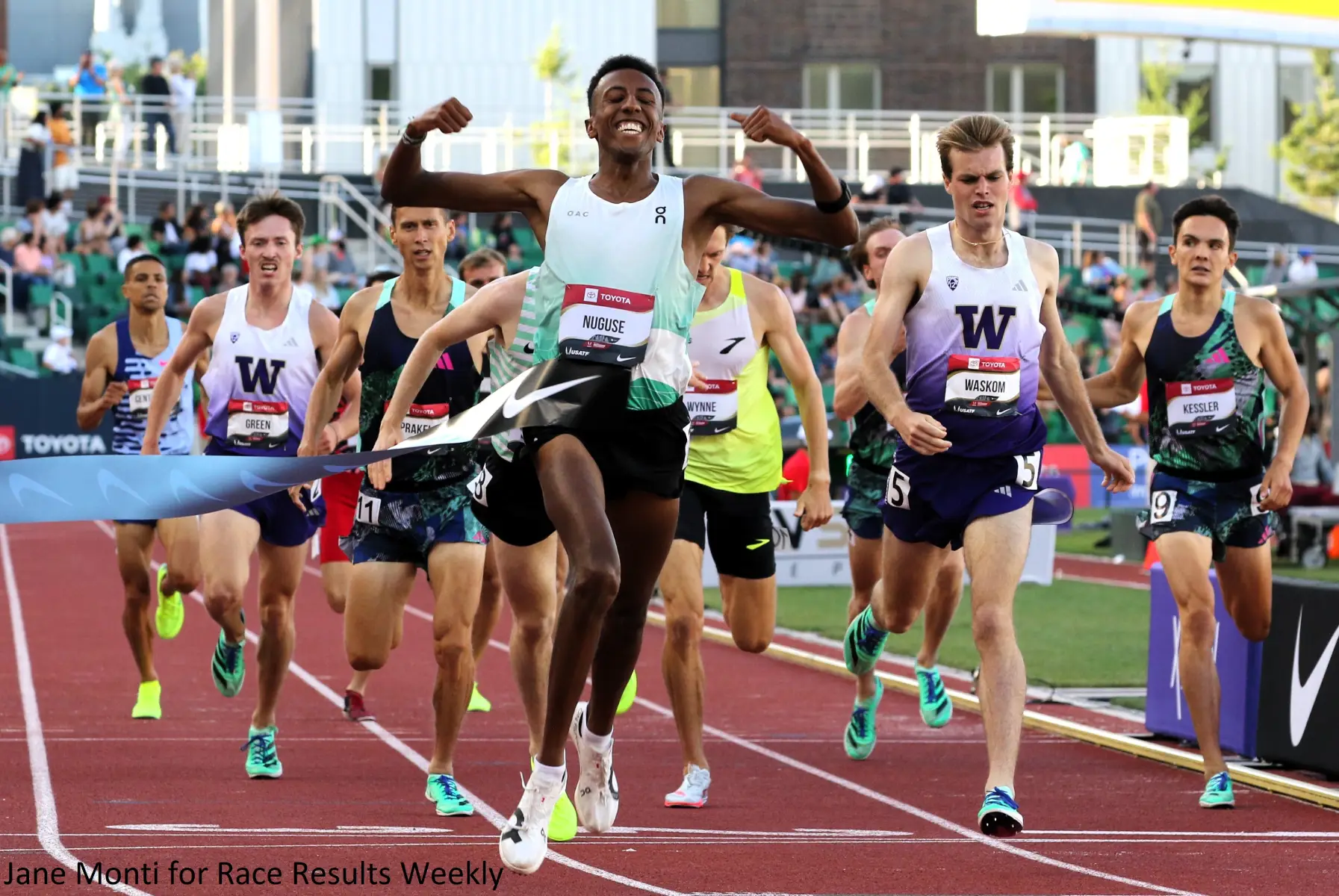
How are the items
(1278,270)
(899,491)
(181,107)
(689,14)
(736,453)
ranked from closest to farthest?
1. (899,491)
2. (736,453)
3. (181,107)
4. (1278,270)
5. (689,14)

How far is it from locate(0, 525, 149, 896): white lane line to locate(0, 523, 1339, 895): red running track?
0.02 m

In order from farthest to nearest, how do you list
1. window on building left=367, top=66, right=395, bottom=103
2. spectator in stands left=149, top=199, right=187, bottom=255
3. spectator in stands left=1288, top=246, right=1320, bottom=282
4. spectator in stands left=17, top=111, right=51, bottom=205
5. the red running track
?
window on building left=367, top=66, right=395, bottom=103 → spectator in stands left=1288, top=246, right=1320, bottom=282 → spectator in stands left=17, top=111, right=51, bottom=205 → spectator in stands left=149, top=199, right=187, bottom=255 → the red running track

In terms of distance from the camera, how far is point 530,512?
6617 millimetres

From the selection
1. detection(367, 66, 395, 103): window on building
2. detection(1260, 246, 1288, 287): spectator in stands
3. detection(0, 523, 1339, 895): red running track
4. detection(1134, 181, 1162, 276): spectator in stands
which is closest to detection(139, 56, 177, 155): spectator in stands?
detection(367, 66, 395, 103): window on building

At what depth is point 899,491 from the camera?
7.72m

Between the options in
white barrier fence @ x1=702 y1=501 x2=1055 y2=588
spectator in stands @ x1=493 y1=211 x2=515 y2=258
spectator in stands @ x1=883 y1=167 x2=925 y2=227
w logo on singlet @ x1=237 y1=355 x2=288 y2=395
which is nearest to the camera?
w logo on singlet @ x1=237 y1=355 x2=288 y2=395

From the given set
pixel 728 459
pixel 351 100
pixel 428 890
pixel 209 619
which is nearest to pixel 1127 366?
pixel 728 459

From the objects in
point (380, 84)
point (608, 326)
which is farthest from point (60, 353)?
point (608, 326)

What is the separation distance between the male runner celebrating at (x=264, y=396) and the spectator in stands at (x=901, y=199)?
2212 cm

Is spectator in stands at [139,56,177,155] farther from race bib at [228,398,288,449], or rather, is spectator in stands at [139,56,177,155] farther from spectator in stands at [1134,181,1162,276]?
race bib at [228,398,288,449]

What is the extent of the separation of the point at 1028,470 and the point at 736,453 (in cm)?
178

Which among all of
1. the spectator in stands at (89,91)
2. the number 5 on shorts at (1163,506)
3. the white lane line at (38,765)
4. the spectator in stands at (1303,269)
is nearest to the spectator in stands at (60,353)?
the spectator in stands at (89,91)

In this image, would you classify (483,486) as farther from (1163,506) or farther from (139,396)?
(139,396)

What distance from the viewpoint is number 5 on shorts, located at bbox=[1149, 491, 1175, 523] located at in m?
8.63
